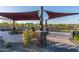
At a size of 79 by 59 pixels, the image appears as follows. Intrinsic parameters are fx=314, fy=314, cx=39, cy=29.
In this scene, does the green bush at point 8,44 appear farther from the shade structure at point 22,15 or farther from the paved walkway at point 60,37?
the paved walkway at point 60,37

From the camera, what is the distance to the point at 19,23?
17.2ft

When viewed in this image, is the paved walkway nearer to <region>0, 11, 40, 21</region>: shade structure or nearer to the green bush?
<region>0, 11, 40, 21</region>: shade structure

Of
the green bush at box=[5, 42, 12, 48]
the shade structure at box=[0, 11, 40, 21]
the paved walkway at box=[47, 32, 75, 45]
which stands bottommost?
the green bush at box=[5, 42, 12, 48]

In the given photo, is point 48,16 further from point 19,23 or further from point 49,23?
Answer: point 19,23

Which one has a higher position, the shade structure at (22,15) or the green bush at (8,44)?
the shade structure at (22,15)

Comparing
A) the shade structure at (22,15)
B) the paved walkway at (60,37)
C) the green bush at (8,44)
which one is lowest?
the green bush at (8,44)

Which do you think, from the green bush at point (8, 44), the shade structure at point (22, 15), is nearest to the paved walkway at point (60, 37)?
the shade structure at point (22, 15)

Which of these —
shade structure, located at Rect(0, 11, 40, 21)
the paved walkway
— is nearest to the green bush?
shade structure, located at Rect(0, 11, 40, 21)

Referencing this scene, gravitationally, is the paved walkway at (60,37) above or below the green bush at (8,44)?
above

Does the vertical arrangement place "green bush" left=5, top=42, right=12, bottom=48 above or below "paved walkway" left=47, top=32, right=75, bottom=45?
below

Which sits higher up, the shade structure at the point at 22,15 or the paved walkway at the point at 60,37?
the shade structure at the point at 22,15
